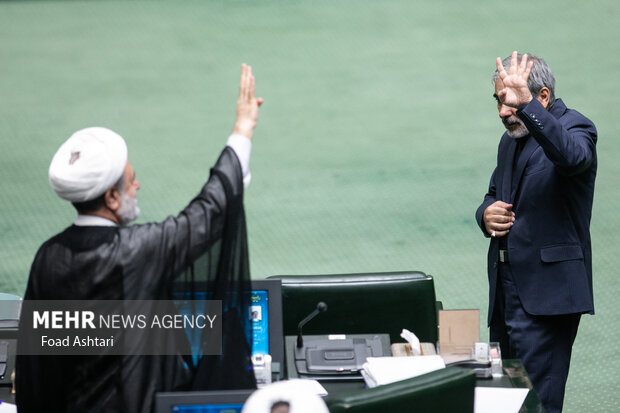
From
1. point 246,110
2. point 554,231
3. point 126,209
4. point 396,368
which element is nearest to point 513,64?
point 554,231

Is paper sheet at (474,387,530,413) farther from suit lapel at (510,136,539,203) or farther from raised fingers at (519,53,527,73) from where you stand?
raised fingers at (519,53,527,73)

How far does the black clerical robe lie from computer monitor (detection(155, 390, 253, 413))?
0.69 feet

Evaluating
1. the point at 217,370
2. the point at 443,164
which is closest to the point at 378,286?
the point at 217,370

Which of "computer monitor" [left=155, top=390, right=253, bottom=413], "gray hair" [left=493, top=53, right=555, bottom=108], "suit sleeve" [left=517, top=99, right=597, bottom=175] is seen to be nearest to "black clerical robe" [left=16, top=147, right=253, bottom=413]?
"computer monitor" [left=155, top=390, right=253, bottom=413]

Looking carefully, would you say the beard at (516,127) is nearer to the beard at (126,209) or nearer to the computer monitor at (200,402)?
the beard at (126,209)

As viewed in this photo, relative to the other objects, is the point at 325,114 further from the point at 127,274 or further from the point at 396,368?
the point at 127,274

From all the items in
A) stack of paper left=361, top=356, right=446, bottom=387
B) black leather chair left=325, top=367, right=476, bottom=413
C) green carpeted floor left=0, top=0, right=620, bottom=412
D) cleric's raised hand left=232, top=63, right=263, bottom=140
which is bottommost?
black leather chair left=325, top=367, right=476, bottom=413

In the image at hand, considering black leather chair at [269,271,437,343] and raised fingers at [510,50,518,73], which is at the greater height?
raised fingers at [510,50,518,73]

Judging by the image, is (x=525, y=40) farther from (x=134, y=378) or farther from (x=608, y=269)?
(x=134, y=378)

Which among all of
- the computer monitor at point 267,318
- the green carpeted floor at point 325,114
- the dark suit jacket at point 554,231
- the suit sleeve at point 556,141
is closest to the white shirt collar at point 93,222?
the computer monitor at point 267,318

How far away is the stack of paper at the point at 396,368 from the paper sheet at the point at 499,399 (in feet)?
0.51

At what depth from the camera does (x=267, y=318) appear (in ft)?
9.86

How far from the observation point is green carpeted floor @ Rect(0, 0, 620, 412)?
236 inches

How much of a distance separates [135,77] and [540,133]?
587cm
